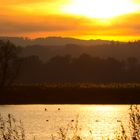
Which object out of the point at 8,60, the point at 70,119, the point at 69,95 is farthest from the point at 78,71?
the point at 70,119

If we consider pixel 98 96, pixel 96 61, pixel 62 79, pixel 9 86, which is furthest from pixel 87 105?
pixel 96 61

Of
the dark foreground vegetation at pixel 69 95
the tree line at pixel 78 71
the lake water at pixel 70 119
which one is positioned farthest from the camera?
the tree line at pixel 78 71

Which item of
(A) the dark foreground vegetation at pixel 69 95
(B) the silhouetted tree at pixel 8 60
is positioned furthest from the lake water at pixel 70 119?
(B) the silhouetted tree at pixel 8 60

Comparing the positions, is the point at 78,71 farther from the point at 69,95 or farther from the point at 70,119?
the point at 70,119

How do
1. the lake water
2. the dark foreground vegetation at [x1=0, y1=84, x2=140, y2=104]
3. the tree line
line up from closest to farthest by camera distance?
the lake water < the dark foreground vegetation at [x1=0, y1=84, x2=140, y2=104] < the tree line

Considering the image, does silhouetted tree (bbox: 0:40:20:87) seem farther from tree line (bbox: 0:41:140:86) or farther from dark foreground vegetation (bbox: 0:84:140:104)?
tree line (bbox: 0:41:140:86)

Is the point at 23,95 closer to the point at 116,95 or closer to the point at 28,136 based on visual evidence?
the point at 116,95

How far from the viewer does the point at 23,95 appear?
70.5 meters

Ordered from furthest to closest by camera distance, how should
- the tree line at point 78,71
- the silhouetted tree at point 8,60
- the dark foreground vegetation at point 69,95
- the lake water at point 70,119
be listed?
the tree line at point 78,71 → the silhouetted tree at point 8,60 → the dark foreground vegetation at point 69,95 → the lake water at point 70,119

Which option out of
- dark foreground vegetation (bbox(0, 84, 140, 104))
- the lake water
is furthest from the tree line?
the lake water

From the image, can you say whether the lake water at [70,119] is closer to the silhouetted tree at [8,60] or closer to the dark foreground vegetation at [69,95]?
the dark foreground vegetation at [69,95]

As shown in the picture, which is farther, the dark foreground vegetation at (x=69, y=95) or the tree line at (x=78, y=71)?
the tree line at (x=78, y=71)

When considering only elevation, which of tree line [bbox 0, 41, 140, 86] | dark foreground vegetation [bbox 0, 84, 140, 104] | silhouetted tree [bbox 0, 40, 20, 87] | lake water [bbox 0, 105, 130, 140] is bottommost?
lake water [bbox 0, 105, 130, 140]

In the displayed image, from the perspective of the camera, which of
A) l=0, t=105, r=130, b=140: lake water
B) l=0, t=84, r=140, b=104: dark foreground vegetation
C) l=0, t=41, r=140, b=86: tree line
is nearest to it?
l=0, t=105, r=130, b=140: lake water
